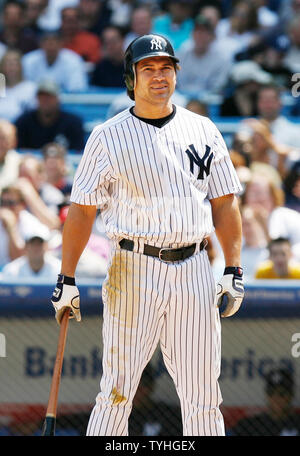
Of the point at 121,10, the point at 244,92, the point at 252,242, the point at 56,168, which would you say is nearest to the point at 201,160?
the point at 252,242

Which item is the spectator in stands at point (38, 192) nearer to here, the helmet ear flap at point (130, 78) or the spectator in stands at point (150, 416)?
the spectator in stands at point (150, 416)

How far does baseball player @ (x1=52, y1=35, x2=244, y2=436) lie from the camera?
3529mm

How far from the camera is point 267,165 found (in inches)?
275

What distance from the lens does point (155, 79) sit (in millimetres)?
3537

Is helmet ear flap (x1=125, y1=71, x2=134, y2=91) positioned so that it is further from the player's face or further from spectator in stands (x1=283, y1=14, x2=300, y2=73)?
spectator in stands (x1=283, y1=14, x2=300, y2=73)

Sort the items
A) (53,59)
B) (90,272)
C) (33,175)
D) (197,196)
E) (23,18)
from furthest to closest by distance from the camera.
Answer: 1. (23,18)
2. (53,59)
3. (33,175)
4. (90,272)
5. (197,196)

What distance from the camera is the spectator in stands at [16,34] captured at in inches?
376

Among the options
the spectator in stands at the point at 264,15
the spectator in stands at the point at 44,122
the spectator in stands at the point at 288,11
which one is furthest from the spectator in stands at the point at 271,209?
the spectator in stands at the point at 264,15

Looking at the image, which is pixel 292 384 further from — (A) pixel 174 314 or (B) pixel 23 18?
(B) pixel 23 18

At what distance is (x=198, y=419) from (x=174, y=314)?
16.8 inches

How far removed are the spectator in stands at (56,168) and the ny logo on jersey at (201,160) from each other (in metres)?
3.40

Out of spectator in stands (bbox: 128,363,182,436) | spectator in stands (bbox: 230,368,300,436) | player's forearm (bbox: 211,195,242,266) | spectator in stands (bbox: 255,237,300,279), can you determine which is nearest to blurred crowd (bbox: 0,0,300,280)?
spectator in stands (bbox: 255,237,300,279)

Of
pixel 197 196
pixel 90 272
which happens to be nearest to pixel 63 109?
pixel 90 272

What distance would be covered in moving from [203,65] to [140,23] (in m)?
0.86
